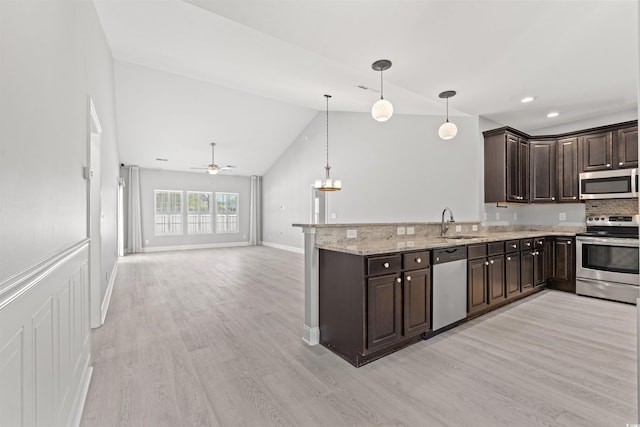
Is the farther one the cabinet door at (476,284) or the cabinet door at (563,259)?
the cabinet door at (563,259)

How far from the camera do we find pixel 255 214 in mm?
11070

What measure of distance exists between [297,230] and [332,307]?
6398 millimetres

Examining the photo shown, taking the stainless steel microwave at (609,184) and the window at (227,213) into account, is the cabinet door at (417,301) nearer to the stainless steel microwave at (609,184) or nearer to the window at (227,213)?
the stainless steel microwave at (609,184)

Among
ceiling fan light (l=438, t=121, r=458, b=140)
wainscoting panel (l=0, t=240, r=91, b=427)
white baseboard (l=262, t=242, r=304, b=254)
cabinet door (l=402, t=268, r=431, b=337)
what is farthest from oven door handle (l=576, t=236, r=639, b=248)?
white baseboard (l=262, t=242, r=304, b=254)

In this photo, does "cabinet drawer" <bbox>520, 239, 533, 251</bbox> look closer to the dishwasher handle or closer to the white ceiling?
the dishwasher handle

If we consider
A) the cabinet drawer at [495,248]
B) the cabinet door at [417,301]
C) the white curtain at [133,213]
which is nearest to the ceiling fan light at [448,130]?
the cabinet drawer at [495,248]

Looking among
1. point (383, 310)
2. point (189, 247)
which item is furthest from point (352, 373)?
point (189, 247)

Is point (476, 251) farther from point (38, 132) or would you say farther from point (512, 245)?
point (38, 132)

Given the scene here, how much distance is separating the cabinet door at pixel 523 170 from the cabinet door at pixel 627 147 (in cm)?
109

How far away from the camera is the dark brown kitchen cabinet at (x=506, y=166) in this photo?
468 cm

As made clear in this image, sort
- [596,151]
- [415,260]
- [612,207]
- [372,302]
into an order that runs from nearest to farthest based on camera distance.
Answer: [372,302], [415,260], [596,151], [612,207]

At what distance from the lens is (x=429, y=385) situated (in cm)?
201

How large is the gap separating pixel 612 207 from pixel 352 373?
16.4 ft

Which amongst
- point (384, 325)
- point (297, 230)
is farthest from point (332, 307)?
point (297, 230)
